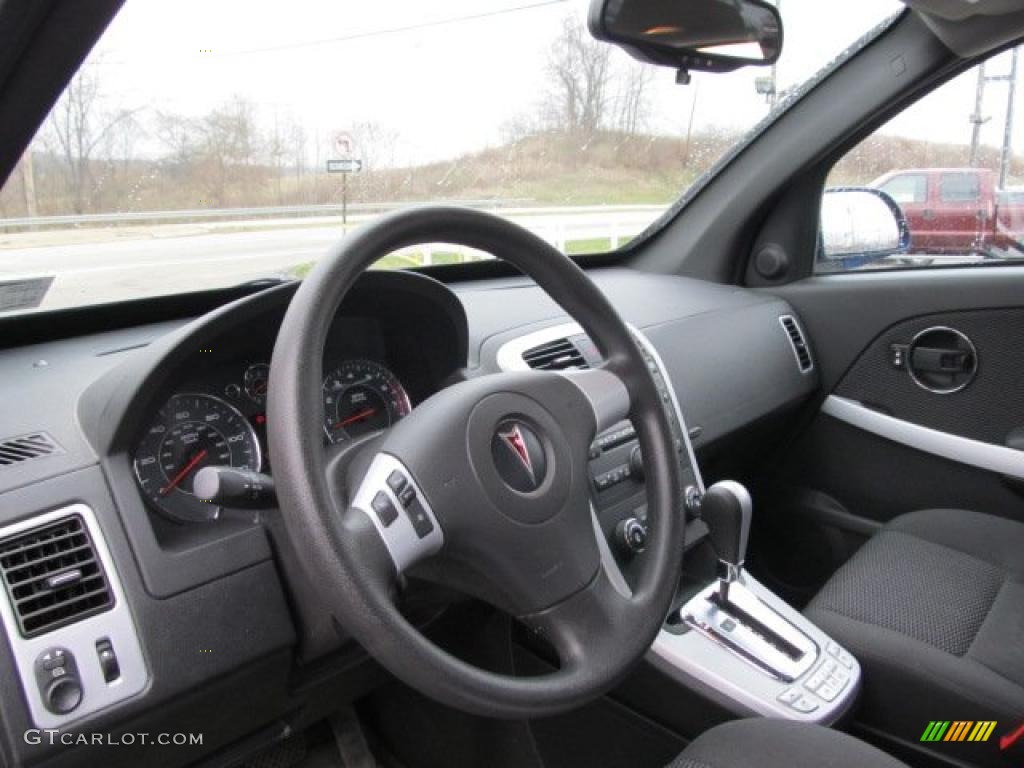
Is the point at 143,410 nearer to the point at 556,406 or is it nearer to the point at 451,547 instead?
the point at 451,547

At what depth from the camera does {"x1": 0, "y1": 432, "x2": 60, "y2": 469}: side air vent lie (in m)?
1.37

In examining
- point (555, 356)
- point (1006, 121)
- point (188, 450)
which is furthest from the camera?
point (1006, 121)

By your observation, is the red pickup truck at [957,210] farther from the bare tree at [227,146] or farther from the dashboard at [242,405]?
the bare tree at [227,146]

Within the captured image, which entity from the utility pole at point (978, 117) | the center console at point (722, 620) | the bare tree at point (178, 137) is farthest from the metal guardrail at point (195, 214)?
the utility pole at point (978, 117)

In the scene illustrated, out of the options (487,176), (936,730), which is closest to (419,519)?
(936,730)

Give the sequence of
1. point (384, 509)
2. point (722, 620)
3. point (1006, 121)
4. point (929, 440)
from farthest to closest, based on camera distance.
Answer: point (929, 440), point (1006, 121), point (722, 620), point (384, 509)

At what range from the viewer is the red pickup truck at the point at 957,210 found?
9.20 ft

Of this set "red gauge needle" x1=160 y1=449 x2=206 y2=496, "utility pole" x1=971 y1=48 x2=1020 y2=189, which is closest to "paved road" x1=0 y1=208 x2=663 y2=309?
"red gauge needle" x1=160 y1=449 x2=206 y2=496

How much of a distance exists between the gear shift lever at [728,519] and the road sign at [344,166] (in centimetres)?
118

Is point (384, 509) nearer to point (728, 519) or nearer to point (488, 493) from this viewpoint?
point (488, 493)

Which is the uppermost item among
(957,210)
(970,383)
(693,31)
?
(693,31)

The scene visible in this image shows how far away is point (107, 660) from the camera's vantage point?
1.28m

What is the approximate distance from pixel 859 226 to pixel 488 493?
234 cm

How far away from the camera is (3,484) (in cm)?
130
